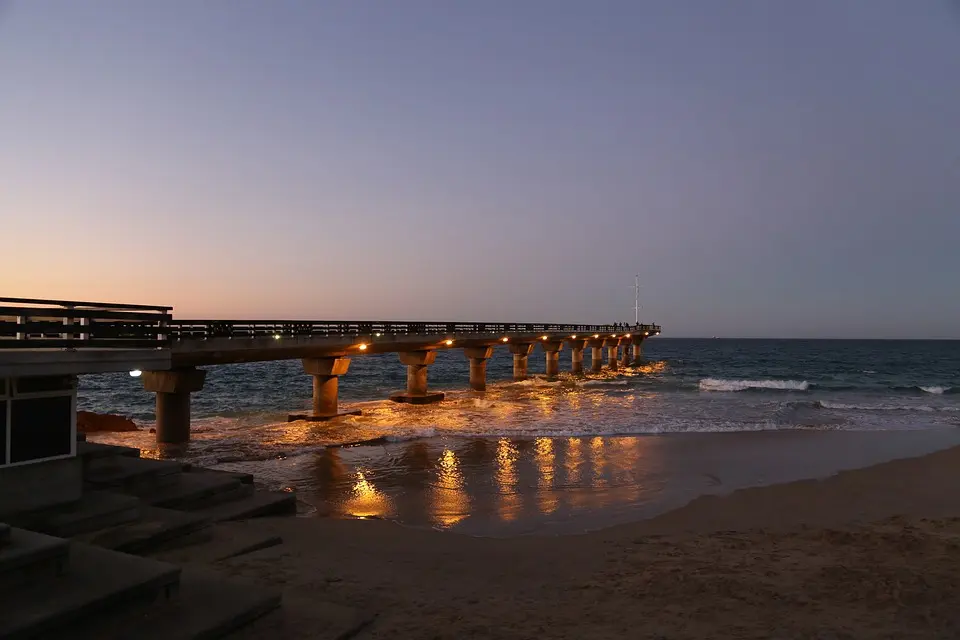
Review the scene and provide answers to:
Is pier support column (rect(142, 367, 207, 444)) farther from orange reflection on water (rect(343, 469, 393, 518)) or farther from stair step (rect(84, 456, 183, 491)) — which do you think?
stair step (rect(84, 456, 183, 491))

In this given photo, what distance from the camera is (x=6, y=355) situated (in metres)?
7.69

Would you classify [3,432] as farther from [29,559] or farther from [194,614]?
[194,614]

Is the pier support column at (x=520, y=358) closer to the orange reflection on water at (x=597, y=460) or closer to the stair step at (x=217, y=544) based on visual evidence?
the orange reflection on water at (x=597, y=460)

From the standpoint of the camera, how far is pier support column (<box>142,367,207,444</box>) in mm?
23391

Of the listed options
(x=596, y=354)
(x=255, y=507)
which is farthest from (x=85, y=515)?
(x=596, y=354)

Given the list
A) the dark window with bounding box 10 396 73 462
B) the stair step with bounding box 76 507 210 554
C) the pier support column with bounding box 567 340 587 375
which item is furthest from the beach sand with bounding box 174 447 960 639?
the pier support column with bounding box 567 340 587 375

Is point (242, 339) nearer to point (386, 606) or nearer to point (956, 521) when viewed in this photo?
point (386, 606)

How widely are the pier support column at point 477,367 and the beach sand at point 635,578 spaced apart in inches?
1463

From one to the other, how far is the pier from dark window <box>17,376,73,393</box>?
9 centimetres

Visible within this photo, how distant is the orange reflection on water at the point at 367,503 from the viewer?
12672 millimetres

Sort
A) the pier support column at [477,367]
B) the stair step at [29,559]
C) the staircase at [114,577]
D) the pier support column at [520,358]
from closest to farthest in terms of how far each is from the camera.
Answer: the staircase at [114,577] → the stair step at [29,559] → the pier support column at [477,367] → the pier support column at [520,358]

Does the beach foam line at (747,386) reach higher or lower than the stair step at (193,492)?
lower

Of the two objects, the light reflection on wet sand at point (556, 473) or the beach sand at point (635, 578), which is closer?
the beach sand at point (635, 578)

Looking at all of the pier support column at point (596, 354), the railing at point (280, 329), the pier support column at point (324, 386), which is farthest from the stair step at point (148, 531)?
the pier support column at point (596, 354)
